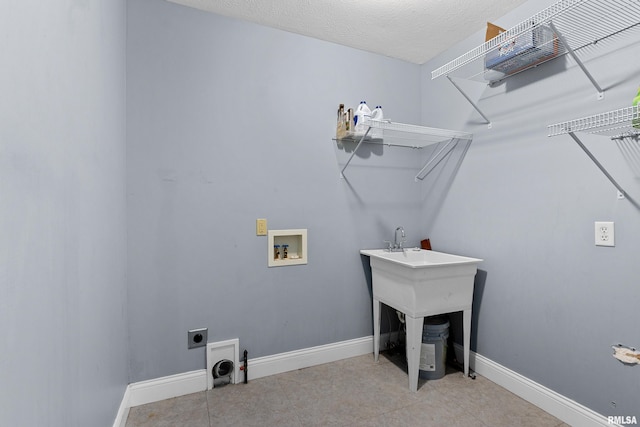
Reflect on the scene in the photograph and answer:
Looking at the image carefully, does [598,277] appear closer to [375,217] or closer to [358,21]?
[375,217]

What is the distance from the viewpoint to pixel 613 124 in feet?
4.14

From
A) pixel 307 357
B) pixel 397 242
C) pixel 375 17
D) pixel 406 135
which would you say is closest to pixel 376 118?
pixel 406 135

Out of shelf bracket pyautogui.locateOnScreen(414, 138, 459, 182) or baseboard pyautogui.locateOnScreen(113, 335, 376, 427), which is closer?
baseboard pyautogui.locateOnScreen(113, 335, 376, 427)

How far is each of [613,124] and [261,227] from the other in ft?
6.07

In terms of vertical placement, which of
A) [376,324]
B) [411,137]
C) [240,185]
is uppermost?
[411,137]

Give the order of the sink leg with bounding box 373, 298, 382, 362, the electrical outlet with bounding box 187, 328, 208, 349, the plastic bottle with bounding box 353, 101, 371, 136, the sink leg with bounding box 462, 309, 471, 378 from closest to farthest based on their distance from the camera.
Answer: the electrical outlet with bounding box 187, 328, 208, 349 < the sink leg with bounding box 462, 309, 471, 378 < the plastic bottle with bounding box 353, 101, 371, 136 < the sink leg with bounding box 373, 298, 382, 362

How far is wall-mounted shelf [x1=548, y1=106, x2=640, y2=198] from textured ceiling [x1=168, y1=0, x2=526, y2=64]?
1034mm

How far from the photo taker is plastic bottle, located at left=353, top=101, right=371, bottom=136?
218cm

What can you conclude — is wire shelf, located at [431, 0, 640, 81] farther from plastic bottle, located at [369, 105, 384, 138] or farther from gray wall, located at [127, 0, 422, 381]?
gray wall, located at [127, 0, 422, 381]

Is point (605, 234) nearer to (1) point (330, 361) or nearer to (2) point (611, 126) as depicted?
(2) point (611, 126)

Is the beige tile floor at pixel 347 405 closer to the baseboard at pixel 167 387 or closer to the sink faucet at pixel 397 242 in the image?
the baseboard at pixel 167 387

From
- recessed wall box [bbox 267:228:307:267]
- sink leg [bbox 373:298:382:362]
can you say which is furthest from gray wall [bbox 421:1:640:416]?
recessed wall box [bbox 267:228:307:267]

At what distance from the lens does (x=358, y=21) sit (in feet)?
6.80

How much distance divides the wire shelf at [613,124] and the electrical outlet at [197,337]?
2.11 meters
